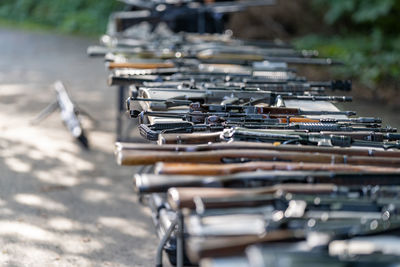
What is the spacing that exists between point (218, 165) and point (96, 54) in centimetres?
327

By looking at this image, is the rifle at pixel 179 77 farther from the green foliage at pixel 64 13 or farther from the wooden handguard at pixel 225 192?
the green foliage at pixel 64 13

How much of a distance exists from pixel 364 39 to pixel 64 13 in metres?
10.9

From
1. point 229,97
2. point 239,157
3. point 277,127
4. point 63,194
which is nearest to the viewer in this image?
point 239,157

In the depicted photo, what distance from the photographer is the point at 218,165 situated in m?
2.40

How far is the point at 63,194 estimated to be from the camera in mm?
5629

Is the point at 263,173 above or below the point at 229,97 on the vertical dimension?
below

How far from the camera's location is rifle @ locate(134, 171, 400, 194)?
7.13 feet

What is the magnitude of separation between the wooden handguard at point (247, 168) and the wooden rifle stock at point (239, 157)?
2.5 inches

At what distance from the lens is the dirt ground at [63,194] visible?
14.6 feet

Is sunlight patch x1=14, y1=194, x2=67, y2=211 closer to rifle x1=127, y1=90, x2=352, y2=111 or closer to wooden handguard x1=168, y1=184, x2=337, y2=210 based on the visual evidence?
rifle x1=127, y1=90, x2=352, y2=111

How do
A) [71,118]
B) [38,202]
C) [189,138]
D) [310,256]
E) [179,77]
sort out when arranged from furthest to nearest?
[71,118]
[38,202]
[179,77]
[189,138]
[310,256]

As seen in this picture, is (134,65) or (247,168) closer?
(247,168)

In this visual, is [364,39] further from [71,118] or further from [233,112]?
[233,112]

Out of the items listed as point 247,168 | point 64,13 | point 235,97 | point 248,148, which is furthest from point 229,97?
point 64,13
